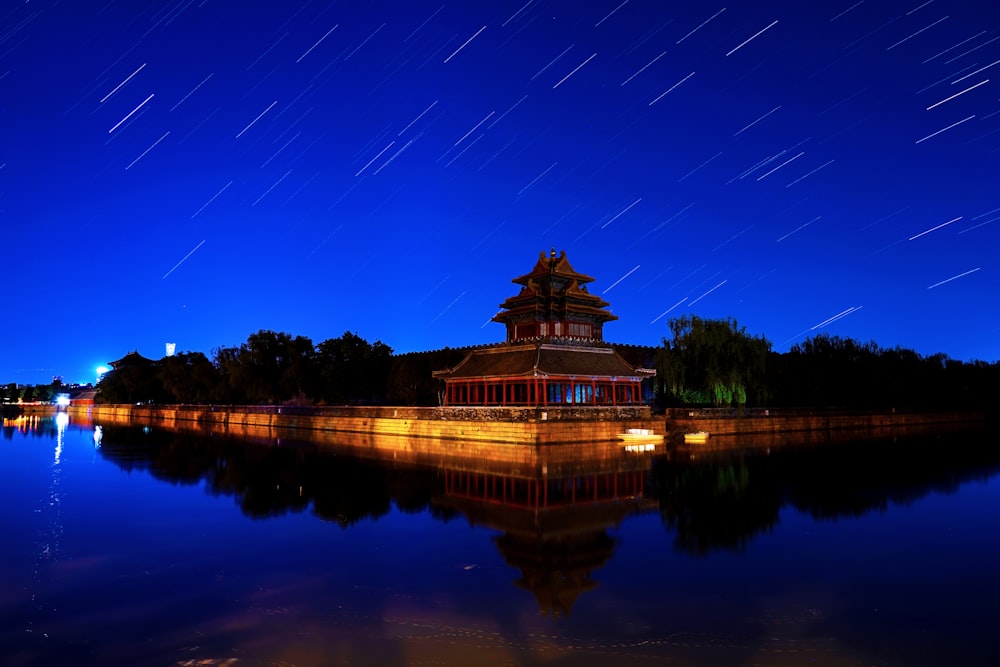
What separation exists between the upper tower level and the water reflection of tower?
21.0 m

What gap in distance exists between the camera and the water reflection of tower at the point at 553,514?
1205 centimetres

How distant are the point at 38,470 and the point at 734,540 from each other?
31.6 meters

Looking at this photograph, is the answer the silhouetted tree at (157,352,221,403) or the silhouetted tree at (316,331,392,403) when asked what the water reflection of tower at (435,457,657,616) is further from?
the silhouetted tree at (157,352,221,403)

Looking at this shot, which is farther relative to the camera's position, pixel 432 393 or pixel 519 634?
pixel 432 393

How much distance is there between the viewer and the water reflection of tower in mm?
12047

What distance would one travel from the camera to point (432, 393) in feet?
201

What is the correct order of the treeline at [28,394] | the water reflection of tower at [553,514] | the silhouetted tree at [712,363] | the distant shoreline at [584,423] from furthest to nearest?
the treeline at [28,394]
the silhouetted tree at [712,363]
the distant shoreline at [584,423]
the water reflection of tower at [553,514]

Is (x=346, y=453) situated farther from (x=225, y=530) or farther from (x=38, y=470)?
(x=225, y=530)

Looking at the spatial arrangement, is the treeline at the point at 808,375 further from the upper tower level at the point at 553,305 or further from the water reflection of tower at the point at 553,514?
the water reflection of tower at the point at 553,514

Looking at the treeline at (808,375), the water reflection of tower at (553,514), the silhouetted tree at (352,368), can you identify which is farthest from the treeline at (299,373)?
the water reflection of tower at (553,514)

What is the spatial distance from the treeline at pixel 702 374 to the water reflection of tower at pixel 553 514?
2245 cm

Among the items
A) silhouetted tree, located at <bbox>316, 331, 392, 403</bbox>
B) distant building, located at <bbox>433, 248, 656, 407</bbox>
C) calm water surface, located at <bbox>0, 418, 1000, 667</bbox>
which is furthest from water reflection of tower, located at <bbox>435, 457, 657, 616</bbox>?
silhouetted tree, located at <bbox>316, 331, 392, 403</bbox>

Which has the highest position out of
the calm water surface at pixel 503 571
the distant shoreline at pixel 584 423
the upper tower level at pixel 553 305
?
the upper tower level at pixel 553 305

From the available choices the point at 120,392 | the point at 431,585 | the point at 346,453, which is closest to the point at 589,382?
the point at 346,453
